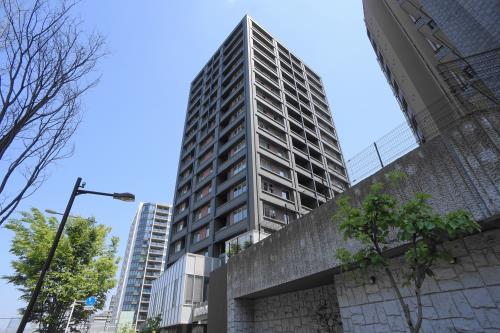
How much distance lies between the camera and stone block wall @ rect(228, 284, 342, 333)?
8.66 meters

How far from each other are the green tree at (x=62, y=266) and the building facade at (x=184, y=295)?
5.63m

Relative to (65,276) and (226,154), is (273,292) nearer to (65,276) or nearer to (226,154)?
(65,276)

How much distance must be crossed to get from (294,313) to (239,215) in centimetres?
2064

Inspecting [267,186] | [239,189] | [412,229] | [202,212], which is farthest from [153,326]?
[412,229]

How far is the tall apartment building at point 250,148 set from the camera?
31281 mm

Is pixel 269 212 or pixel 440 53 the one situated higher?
pixel 440 53

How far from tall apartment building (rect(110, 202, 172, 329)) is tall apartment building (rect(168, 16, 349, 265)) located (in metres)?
66.3

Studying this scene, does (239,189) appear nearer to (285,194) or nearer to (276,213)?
(276,213)

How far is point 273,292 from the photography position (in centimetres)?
989

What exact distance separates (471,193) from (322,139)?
42434mm

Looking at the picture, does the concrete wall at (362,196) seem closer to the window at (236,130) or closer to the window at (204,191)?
the window at (236,130)

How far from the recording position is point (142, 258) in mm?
111625

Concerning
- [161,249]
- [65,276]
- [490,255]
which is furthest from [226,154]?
[161,249]

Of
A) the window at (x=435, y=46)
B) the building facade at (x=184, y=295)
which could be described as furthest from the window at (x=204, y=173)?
the window at (x=435, y=46)
